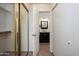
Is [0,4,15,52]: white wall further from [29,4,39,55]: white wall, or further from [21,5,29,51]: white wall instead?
[21,5,29,51]: white wall

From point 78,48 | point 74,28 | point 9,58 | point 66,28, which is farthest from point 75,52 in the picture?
point 9,58

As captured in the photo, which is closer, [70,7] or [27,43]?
[70,7]

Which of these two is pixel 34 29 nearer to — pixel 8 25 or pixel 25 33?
pixel 8 25

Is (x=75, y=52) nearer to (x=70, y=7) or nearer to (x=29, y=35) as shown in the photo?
(x=70, y=7)

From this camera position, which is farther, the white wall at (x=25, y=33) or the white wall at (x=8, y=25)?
the white wall at (x=25, y=33)

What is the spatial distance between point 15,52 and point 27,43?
156 cm

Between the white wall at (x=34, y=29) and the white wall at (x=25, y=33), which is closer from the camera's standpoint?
the white wall at (x=34, y=29)

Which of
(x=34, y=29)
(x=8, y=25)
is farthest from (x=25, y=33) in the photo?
(x=34, y=29)

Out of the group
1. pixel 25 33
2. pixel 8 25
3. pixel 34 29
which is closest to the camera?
pixel 34 29

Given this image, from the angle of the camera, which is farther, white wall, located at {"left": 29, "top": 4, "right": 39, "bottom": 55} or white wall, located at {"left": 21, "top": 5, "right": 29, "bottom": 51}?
white wall, located at {"left": 21, "top": 5, "right": 29, "bottom": 51}

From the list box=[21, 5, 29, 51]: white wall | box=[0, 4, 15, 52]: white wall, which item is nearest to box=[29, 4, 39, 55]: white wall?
box=[21, 5, 29, 51]: white wall

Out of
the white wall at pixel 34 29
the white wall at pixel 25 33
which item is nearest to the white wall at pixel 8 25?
the white wall at pixel 34 29

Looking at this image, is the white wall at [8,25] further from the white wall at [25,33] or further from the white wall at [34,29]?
the white wall at [25,33]

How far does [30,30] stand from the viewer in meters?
5.29
